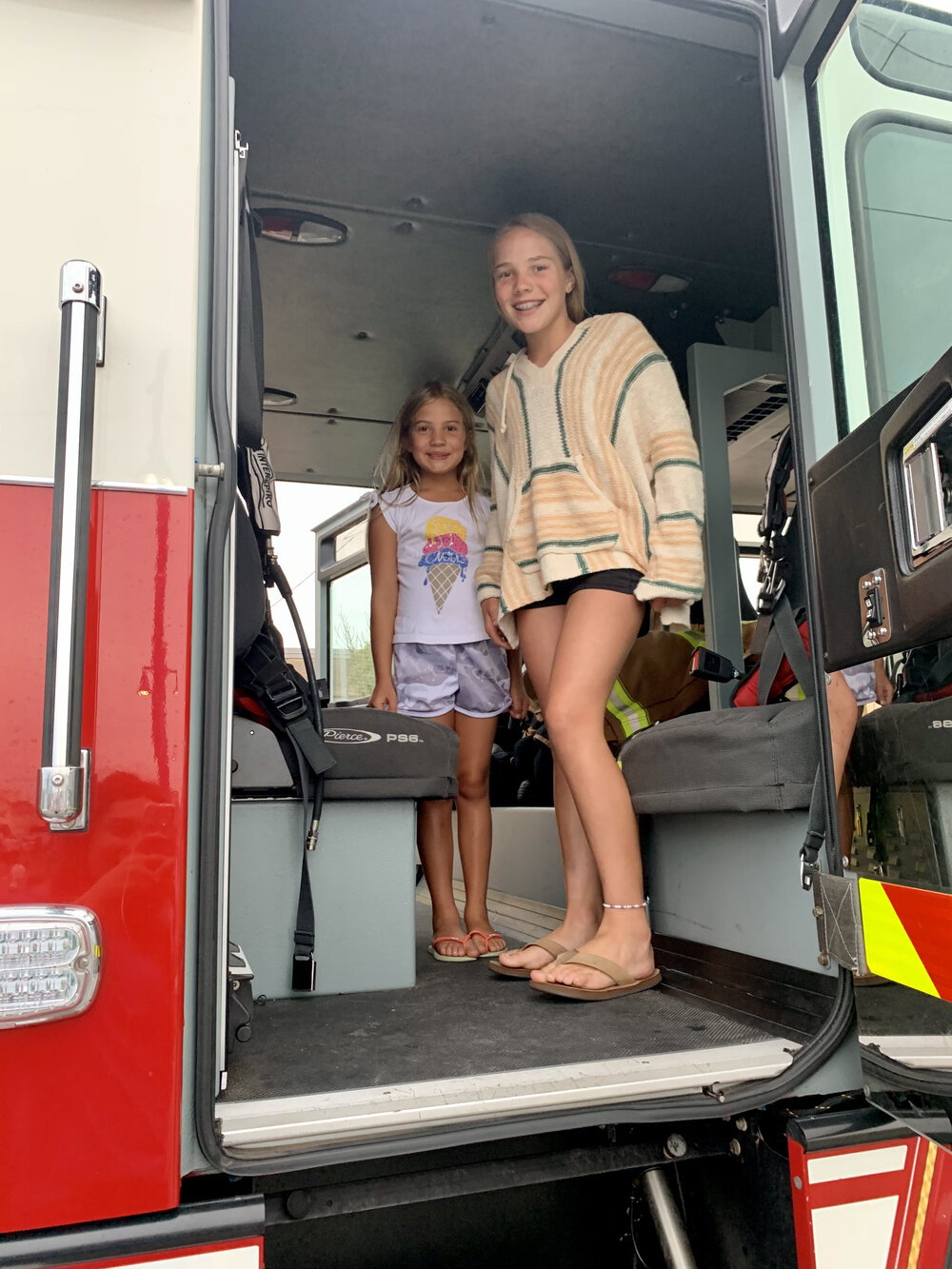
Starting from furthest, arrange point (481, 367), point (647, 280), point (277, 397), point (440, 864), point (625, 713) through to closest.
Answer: point (277, 397) → point (481, 367) → point (647, 280) → point (625, 713) → point (440, 864)

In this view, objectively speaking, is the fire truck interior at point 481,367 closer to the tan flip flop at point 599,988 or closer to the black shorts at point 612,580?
the tan flip flop at point 599,988

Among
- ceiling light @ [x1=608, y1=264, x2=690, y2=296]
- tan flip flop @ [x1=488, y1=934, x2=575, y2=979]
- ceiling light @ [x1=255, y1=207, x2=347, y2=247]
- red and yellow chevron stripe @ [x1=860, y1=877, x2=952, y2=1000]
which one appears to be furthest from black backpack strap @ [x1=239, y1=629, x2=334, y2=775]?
ceiling light @ [x1=608, y1=264, x2=690, y2=296]

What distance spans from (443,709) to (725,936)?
0.98 m

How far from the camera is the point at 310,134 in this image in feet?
7.47

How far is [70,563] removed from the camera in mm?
942

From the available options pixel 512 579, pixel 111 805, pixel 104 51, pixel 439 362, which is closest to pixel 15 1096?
pixel 111 805

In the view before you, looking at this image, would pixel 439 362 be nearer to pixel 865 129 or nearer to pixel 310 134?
pixel 310 134

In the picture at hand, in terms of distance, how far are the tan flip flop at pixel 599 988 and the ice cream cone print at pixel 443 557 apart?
107 centimetres

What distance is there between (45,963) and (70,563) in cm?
40

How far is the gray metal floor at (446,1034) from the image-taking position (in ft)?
4.26

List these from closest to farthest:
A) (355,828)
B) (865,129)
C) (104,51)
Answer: (104,51)
(865,129)
(355,828)

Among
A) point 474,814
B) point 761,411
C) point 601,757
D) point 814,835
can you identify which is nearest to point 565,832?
point 601,757

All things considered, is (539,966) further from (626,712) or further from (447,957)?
(626,712)

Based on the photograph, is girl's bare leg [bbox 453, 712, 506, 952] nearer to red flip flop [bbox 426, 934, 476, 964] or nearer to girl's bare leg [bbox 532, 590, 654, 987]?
red flip flop [bbox 426, 934, 476, 964]
